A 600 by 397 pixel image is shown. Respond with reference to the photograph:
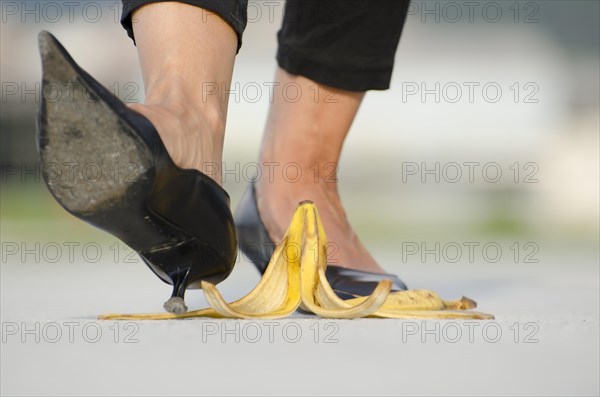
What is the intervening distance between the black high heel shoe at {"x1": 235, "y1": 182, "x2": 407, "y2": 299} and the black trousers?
174 mm

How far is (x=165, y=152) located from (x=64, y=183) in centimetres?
9

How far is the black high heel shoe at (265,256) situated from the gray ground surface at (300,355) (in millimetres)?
99

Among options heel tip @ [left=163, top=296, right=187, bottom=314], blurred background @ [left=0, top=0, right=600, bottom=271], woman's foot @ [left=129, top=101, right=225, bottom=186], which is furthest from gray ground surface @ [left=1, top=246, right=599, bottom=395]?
blurred background @ [left=0, top=0, right=600, bottom=271]

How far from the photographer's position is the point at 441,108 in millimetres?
7711

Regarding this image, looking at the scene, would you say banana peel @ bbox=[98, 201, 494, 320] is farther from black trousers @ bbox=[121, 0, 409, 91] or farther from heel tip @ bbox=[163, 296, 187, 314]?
black trousers @ bbox=[121, 0, 409, 91]

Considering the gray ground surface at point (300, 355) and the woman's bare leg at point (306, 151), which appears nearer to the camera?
the gray ground surface at point (300, 355)

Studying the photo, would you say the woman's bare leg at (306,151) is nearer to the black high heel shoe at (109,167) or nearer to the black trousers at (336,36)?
the black trousers at (336,36)

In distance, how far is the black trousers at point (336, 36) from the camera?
115 centimetres

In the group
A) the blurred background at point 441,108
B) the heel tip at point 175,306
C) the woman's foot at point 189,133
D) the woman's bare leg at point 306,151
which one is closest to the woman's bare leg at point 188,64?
the woman's foot at point 189,133

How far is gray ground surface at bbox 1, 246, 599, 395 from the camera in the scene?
0.58 meters

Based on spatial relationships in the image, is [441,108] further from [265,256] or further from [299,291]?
[299,291]

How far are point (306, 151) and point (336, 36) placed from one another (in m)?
0.15

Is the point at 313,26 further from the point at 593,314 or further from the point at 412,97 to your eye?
the point at 412,97

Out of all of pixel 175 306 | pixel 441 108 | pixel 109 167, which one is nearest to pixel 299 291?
pixel 175 306
